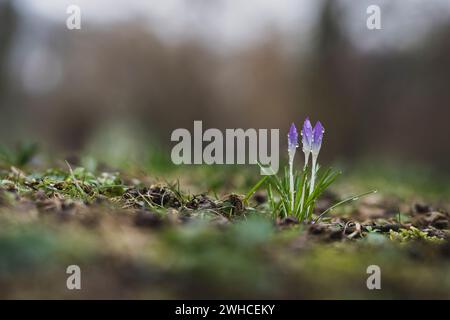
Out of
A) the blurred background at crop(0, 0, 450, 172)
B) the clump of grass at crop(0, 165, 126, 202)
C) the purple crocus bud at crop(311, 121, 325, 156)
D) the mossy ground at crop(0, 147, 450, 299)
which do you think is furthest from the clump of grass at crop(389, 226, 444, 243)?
the blurred background at crop(0, 0, 450, 172)

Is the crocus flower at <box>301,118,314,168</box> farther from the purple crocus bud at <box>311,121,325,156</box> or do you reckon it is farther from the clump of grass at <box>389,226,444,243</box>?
the clump of grass at <box>389,226,444,243</box>

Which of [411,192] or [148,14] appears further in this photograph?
[148,14]

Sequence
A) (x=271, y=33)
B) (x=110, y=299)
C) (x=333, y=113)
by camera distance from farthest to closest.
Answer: (x=271, y=33) → (x=333, y=113) → (x=110, y=299)

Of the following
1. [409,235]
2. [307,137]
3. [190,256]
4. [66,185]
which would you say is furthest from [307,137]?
[66,185]

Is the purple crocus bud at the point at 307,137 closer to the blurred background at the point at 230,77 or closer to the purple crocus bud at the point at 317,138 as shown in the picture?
the purple crocus bud at the point at 317,138

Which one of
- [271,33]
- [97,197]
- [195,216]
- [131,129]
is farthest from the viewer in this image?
[131,129]

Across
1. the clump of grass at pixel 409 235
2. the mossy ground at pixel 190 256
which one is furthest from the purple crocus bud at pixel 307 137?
the clump of grass at pixel 409 235

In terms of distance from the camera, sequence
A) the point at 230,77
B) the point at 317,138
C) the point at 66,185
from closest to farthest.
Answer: the point at 317,138 < the point at 66,185 < the point at 230,77

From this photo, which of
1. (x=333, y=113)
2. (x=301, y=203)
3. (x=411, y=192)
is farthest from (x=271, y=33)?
(x=301, y=203)

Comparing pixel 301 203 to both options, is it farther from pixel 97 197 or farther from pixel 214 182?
pixel 214 182

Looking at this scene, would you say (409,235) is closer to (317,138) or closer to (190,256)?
(317,138)
